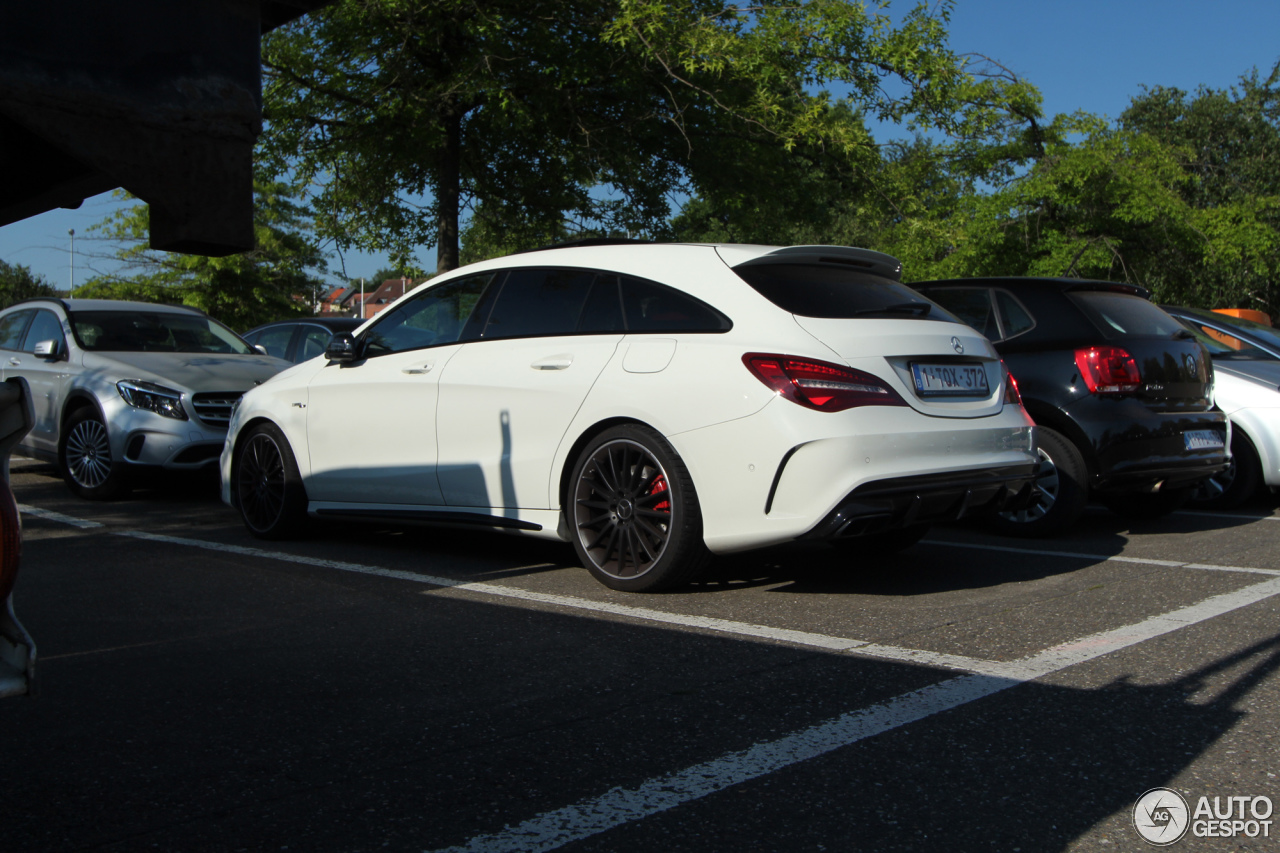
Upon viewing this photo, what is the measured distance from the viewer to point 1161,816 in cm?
277

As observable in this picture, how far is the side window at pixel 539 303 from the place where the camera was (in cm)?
586

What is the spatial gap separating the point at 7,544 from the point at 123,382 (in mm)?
7920

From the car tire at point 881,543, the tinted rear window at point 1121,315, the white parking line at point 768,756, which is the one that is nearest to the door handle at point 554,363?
the car tire at point 881,543

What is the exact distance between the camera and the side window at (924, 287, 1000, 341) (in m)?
7.45

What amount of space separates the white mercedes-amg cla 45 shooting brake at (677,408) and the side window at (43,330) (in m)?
4.89

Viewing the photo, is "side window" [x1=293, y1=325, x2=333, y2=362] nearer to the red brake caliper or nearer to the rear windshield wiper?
the red brake caliper

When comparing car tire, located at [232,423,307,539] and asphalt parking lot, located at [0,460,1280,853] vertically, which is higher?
car tire, located at [232,423,307,539]

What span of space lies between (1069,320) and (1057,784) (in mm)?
4576

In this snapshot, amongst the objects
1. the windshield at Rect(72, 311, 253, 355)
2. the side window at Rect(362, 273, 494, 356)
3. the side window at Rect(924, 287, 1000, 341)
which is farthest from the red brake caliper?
the windshield at Rect(72, 311, 253, 355)

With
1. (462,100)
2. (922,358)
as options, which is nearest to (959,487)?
(922,358)

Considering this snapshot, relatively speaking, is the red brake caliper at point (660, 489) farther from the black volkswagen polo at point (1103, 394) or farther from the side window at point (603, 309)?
the black volkswagen polo at point (1103, 394)

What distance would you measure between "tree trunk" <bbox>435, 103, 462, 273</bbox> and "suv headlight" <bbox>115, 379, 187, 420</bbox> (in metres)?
5.07

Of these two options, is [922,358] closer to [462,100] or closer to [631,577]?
[631,577]

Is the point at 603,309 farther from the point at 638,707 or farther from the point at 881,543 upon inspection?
the point at 638,707
